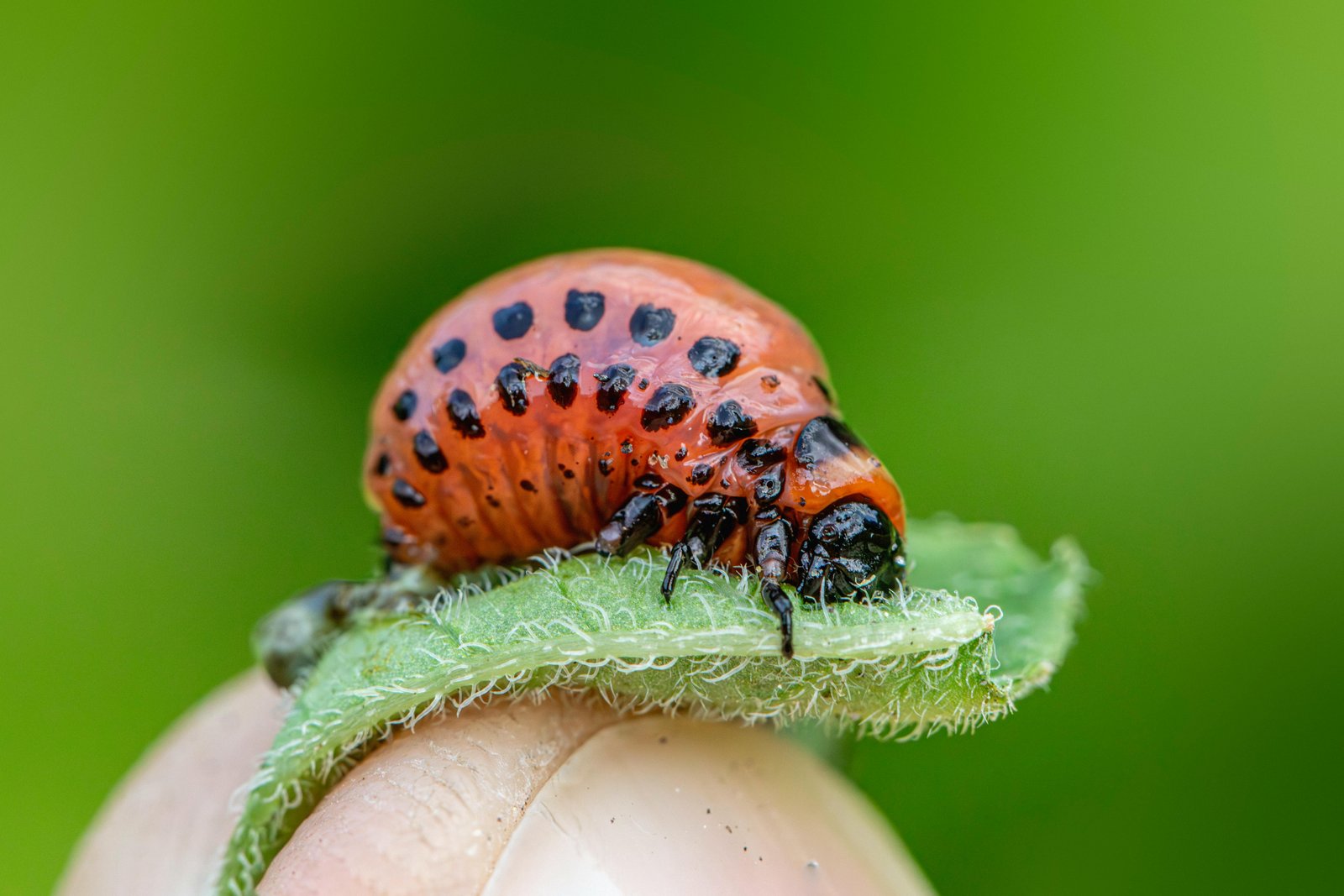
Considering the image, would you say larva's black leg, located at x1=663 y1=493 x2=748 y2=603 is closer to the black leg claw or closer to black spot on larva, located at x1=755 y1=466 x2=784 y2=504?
black spot on larva, located at x1=755 y1=466 x2=784 y2=504

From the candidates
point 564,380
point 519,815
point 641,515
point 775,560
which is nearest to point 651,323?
point 564,380

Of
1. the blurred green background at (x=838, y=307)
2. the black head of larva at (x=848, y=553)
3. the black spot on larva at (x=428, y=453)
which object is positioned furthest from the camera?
the blurred green background at (x=838, y=307)

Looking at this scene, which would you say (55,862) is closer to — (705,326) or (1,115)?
(1,115)

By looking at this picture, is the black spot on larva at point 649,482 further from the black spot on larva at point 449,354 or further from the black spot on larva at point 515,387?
the black spot on larva at point 449,354

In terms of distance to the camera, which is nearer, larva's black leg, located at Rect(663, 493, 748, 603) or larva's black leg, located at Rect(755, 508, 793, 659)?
larva's black leg, located at Rect(755, 508, 793, 659)

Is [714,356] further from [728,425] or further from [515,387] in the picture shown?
[515,387]

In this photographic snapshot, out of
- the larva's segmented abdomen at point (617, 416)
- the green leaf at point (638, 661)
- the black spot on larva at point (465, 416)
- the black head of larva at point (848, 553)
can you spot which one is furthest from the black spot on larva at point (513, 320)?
the black head of larva at point (848, 553)

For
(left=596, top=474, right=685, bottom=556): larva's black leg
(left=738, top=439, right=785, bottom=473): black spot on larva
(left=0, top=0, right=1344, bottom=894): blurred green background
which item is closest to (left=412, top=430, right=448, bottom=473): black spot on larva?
(left=596, top=474, right=685, bottom=556): larva's black leg

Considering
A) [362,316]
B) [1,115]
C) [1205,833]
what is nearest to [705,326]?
[362,316]
